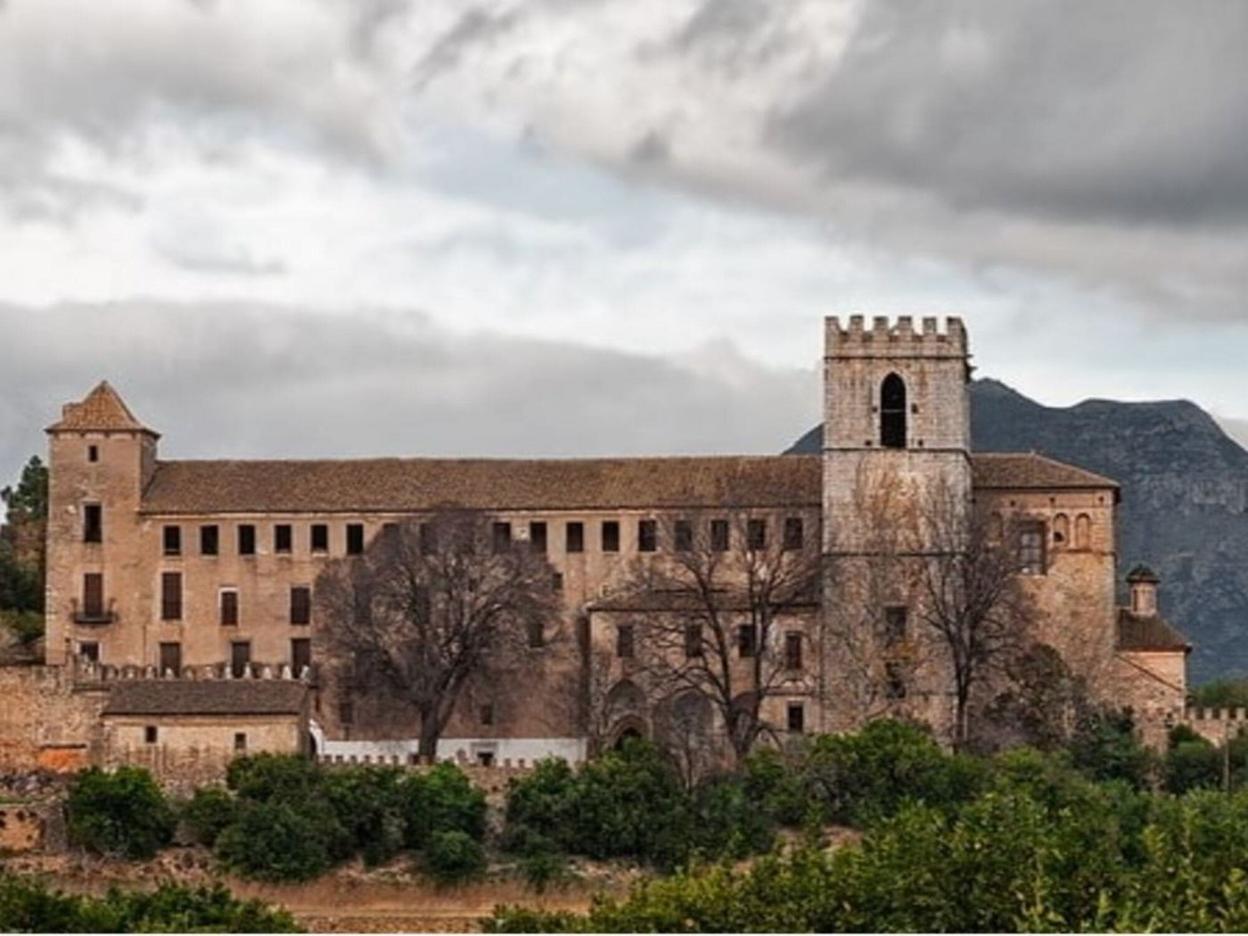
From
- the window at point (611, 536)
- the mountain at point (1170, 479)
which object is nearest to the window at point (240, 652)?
the window at point (611, 536)

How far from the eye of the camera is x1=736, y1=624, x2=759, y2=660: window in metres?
81.7

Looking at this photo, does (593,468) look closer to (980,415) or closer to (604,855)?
(604,855)

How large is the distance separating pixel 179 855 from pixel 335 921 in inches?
246

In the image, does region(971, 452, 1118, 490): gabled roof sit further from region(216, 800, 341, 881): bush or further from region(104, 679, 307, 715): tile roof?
region(216, 800, 341, 881): bush

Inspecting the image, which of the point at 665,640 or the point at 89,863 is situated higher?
the point at 665,640

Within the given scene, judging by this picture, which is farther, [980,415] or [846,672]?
[980,415]

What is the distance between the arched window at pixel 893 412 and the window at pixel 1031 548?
149 inches

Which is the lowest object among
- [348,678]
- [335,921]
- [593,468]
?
[335,921]

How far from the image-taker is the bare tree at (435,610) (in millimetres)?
80875

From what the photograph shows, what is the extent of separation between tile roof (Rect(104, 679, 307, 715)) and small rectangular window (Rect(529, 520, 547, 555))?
333 inches

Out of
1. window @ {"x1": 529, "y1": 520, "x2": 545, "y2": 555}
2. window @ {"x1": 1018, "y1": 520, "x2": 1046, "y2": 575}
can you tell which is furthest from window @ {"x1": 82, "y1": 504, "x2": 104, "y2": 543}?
window @ {"x1": 1018, "y1": 520, "x2": 1046, "y2": 575}

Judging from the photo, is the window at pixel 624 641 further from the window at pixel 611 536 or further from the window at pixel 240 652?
the window at pixel 240 652

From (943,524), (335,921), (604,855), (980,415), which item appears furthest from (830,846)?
(980,415)

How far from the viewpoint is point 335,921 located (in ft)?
213
